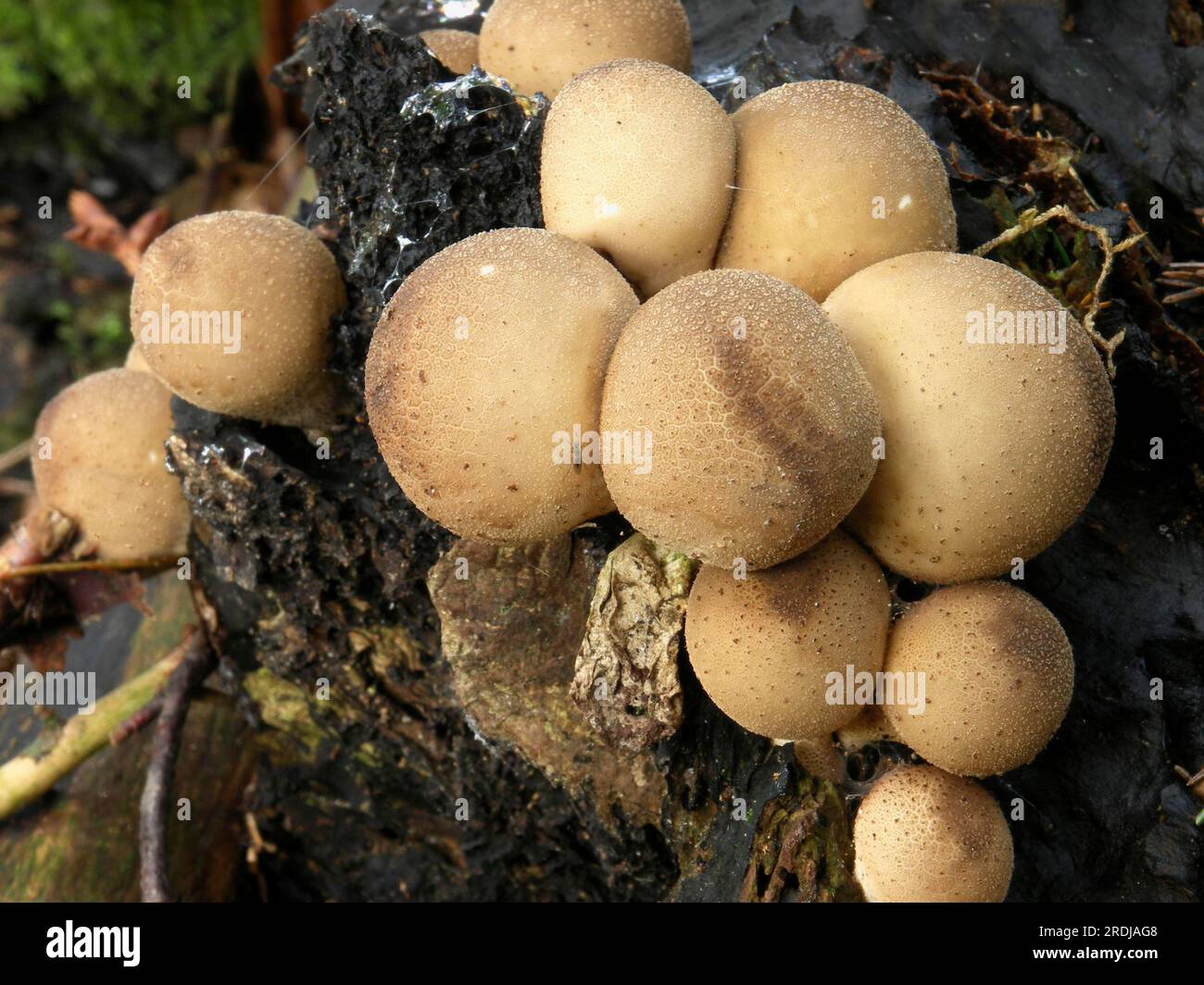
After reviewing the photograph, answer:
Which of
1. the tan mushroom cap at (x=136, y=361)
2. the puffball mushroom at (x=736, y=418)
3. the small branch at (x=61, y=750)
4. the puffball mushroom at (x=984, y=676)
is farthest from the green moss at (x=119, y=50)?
the puffball mushroom at (x=984, y=676)

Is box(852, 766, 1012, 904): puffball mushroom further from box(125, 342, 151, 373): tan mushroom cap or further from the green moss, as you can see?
the green moss

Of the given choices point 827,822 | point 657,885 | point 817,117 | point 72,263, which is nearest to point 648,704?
point 827,822

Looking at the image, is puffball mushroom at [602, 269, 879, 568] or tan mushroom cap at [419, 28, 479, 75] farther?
tan mushroom cap at [419, 28, 479, 75]

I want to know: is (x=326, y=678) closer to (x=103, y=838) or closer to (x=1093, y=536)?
(x=103, y=838)

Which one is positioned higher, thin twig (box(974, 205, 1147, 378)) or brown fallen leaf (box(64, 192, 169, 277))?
thin twig (box(974, 205, 1147, 378))

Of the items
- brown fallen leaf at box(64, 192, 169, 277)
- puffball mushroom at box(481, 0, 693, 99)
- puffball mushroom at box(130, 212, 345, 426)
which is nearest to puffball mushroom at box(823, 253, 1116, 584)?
puffball mushroom at box(481, 0, 693, 99)

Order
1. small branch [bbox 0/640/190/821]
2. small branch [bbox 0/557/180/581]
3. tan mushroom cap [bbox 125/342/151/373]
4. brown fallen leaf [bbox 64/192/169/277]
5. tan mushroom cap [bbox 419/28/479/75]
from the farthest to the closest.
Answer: brown fallen leaf [bbox 64/192/169/277] → small branch [bbox 0/640/190/821] → tan mushroom cap [bbox 125/342/151/373] → small branch [bbox 0/557/180/581] → tan mushroom cap [bbox 419/28/479/75]

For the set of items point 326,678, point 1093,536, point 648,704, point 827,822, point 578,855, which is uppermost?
point 1093,536
